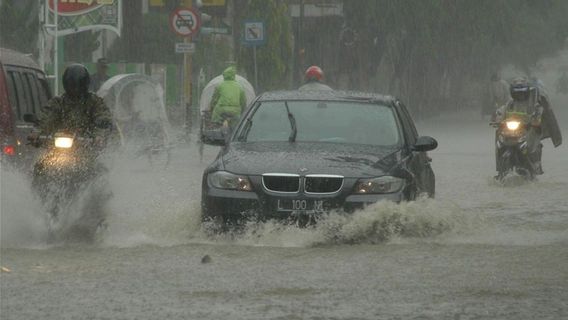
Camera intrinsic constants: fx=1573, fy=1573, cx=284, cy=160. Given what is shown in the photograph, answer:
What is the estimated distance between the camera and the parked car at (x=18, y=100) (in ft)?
43.4

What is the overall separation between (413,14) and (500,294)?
42.5 m

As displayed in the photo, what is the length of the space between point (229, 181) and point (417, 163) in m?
1.94

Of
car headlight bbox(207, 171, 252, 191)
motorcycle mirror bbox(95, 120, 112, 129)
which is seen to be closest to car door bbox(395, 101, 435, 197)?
car headlight bbox(207, 171, 252, 191)

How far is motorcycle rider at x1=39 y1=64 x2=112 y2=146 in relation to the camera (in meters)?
13.1

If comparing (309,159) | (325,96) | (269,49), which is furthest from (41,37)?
(269,49)

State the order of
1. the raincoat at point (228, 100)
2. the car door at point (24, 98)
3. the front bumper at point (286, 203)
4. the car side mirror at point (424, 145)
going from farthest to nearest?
the raincoat at point (228, 100)
the car door at point (24, 98)
the car side mirror at point (424, 145)
the front bumper at point (286, 203)

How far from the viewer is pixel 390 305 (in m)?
8.96

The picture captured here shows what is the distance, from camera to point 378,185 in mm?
12531

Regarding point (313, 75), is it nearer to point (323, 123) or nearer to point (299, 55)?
point (323, 123)

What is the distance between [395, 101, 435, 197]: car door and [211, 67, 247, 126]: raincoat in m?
10.7

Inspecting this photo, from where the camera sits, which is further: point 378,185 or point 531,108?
point 531,108

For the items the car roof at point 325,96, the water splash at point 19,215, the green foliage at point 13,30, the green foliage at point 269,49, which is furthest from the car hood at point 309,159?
the green foliage at point 269,49

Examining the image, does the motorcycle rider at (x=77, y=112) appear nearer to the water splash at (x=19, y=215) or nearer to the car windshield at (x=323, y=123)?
the water splash at (x=19, y=215)

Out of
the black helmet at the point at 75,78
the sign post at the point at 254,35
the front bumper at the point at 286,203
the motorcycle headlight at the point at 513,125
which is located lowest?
the motorcycle headlight at the point at 513,125
